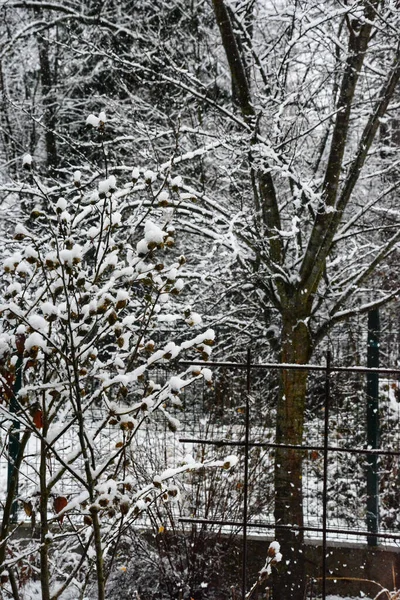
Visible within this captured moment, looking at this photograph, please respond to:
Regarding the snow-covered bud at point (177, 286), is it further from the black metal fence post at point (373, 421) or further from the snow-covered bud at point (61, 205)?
the black metal fence post at point (373, 421)

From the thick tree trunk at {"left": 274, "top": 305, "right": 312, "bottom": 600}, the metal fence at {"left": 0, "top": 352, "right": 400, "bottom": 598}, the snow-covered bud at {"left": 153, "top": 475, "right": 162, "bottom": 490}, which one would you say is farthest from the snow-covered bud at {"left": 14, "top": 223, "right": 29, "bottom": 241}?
the thick tree trunk at {"left": 274, "top": 305, "right": 312, "bottom": 600}

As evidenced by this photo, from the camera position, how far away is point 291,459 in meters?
5.39

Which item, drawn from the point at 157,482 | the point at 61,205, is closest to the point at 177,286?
the point at 61,205

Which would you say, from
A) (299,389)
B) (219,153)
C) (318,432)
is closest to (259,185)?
(219,153)

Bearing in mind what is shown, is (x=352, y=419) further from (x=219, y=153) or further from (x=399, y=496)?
(x=219, y=153)

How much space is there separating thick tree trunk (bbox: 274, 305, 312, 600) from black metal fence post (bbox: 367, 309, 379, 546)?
0.70 metres

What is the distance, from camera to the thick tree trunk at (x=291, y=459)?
17.2 feet

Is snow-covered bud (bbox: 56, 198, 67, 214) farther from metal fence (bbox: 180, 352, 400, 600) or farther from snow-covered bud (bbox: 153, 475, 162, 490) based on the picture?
metal fence (bbox: 180, 352, 400, 600)

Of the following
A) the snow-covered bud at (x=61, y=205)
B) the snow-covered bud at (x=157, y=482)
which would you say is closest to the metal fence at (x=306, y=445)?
the snow-covered bud at (x=157, y=482)

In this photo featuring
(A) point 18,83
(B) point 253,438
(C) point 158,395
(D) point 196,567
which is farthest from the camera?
(A) point 18,83

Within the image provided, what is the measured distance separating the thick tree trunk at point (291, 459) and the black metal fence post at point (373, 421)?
0.70 meters

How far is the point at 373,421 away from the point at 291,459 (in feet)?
3.44

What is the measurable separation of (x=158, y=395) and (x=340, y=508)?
4.83 m

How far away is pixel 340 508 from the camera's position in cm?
688
